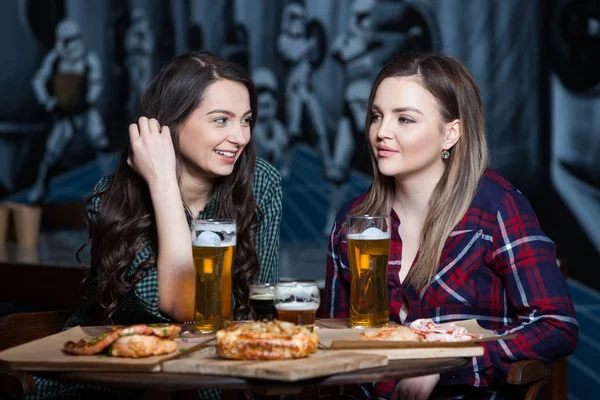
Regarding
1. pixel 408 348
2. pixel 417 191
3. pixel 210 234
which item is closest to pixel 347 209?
pixel 417 191

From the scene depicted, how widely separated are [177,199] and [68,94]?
409 cm

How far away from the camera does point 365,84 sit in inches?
193

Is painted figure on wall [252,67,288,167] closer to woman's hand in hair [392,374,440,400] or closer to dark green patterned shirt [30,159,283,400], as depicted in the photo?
dark green patterned shirt [30,159,283,400]

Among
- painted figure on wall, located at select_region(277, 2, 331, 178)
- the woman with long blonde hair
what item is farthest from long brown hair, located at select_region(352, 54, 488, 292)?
painted figure on wall, located at select_region(277, 2, 331, 178)

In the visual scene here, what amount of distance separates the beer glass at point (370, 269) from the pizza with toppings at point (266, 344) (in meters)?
0.36

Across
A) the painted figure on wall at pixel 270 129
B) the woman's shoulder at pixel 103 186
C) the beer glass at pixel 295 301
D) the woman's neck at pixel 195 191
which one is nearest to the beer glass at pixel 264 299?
the beer glass at pixel 295 301

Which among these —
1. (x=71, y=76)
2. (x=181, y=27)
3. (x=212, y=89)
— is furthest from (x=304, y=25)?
(x=212, y=89)

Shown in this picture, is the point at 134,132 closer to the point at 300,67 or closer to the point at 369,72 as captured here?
the point at 369,72

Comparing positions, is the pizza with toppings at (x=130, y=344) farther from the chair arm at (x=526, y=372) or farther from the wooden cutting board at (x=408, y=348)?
the chair arm at (x=526, y=372)

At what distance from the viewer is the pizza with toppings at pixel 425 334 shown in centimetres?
158

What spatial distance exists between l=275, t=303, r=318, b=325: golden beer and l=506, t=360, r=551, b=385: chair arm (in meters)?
0.45

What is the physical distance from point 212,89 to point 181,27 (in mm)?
3451

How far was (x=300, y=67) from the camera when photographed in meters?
5.12

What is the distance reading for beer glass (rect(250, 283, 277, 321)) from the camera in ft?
5.83
